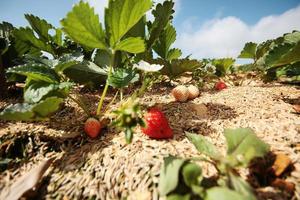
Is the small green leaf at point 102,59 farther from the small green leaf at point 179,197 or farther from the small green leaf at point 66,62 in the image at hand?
the small green leaf at point 179,197

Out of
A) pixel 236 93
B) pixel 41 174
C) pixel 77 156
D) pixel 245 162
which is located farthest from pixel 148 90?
pixel 245 162

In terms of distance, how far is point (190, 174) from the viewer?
3.08ft

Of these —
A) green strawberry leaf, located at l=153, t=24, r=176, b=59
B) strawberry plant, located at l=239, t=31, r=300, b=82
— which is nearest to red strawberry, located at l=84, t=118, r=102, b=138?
green strawberry leaf, located at l=153, t=24, r=176, b=59

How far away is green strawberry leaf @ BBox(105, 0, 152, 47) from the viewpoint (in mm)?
1646

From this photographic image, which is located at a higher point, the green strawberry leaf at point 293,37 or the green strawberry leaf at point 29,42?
the green strawberry leaf at point 29,42

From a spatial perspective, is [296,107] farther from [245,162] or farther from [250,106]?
[245,162]

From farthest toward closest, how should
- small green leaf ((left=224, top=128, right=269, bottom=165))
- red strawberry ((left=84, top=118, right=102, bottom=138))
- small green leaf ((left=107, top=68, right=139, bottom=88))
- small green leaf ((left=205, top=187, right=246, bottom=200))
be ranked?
small green leaf ((left=107, top=68, right=139, bottom=88)), red strawberry ((left=84, top=118, right=102, bottom=138)), small green leaf ((left=224, top=128, right=269, bottom=165)), small green leaf ((left=205, top=187, right=246, bottom=200))

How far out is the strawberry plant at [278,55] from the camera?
1791 millimetres

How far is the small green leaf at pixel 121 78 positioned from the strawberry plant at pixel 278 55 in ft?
3.28

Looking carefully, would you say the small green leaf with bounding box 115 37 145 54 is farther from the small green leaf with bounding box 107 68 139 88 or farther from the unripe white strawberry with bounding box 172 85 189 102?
the unripe white strawberry with bounding box 172 85 189 102

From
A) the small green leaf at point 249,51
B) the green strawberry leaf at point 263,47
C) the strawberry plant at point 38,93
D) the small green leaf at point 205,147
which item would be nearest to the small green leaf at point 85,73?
the strawberry plant at point 38,93

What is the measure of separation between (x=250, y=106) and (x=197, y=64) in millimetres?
572

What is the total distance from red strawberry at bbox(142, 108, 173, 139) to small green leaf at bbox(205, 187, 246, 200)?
1.76ft

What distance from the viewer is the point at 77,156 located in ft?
4.53
